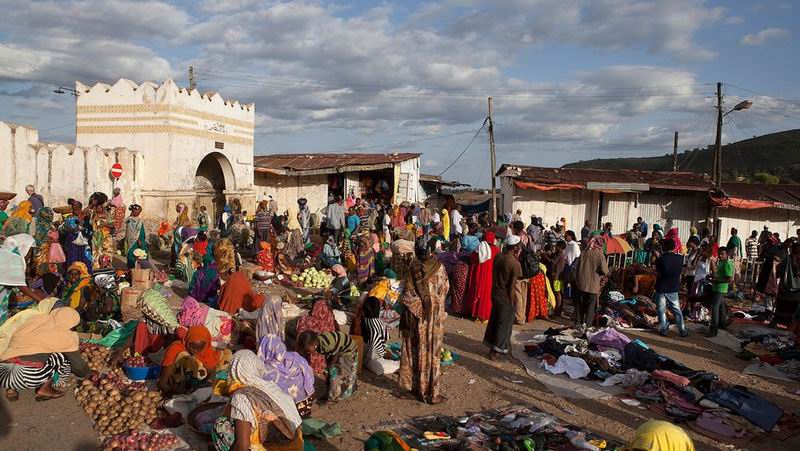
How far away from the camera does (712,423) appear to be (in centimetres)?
552

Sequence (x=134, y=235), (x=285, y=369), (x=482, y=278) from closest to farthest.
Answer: (x=285, y=369) < (x=482, y=278) < (x=134, y=235)

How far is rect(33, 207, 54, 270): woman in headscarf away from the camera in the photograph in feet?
31.2

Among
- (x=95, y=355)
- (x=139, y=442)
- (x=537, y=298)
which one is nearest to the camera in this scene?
(x=139, y=442)

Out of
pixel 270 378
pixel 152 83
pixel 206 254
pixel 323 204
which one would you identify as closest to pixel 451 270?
pixel 206 254

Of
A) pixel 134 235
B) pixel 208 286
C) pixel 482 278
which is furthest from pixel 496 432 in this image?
pixel 134 235

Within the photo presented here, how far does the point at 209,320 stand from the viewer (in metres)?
7.45

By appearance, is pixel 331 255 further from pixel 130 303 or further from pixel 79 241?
pixel 79 241

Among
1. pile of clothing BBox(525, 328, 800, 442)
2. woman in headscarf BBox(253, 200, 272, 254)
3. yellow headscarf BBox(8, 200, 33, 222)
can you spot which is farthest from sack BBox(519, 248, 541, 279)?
yellow headscarf BBox(8, 200, 33, 222)

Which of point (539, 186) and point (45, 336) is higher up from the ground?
point (539, 186)

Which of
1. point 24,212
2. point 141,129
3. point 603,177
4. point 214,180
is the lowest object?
point 24,212

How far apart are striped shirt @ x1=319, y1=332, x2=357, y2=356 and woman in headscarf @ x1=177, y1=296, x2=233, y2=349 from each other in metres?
1.93

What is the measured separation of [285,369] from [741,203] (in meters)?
18.4

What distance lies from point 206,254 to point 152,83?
7.13 meters

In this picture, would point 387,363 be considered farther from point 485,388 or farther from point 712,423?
point 712,423
